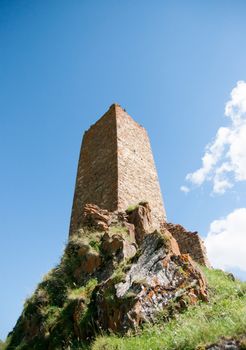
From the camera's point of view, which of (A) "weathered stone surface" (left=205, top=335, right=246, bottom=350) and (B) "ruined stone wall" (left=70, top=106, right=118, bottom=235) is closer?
(A) "weathered stone surface" (left=205, top=335, right=246, bottom=350)

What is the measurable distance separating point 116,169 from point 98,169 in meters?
1.42

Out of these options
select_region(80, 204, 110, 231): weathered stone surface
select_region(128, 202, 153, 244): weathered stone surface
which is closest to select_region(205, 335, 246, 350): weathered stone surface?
select_region(128, 202, 153, 244): weathered stone surface

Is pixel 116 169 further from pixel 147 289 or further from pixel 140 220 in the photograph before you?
pixel 147 289

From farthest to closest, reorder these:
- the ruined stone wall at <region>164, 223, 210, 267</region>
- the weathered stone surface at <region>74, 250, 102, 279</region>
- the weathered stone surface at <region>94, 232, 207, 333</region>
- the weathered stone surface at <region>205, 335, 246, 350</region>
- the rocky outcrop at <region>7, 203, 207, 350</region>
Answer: the ruined stone wall at <region>164, 223, 210, 267</region> < the weathered stone surface at <region>74, 250, 102, 279</region> < the rocky outcrop at <region>7, 203, 207, 350</region> < the weathered stone surface at <region>94, 232, 207, 333</region> < the weathered stone surface at <region>205, 335, 246, 350</region>

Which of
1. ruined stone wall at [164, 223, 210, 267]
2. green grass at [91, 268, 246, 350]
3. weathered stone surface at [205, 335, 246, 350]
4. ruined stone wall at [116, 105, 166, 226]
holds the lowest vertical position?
weathered stone surface at [205, 335, 246, 350]

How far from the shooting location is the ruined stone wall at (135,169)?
36.4 feet

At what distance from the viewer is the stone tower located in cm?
1101

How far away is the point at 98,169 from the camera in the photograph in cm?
1246

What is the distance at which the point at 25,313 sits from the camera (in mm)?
7879

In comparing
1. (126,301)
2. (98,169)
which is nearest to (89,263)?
(126,301)

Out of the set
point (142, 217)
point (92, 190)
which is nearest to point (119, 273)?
point (142, 217)

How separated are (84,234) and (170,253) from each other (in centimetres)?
321

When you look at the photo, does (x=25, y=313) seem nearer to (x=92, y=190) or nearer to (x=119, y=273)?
(x=119, y=273)

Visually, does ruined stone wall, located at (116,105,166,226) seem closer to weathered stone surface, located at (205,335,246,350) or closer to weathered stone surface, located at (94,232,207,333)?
weathered stone surface, located at (94,232,207,333)
